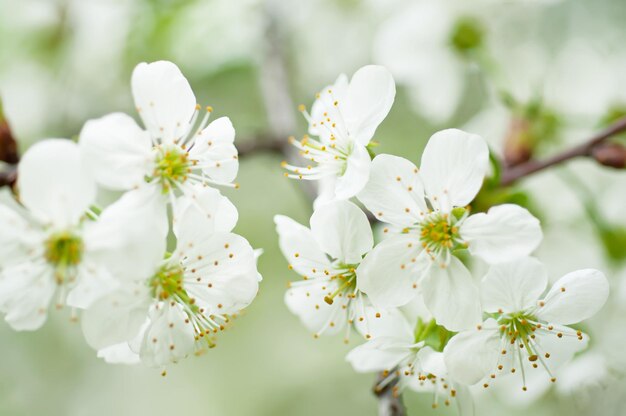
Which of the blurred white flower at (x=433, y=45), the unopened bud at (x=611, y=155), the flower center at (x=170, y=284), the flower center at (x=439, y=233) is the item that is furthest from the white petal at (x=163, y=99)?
the blurred white flower at (x=433, y=45)

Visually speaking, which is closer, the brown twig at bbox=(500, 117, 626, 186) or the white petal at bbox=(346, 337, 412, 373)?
the white petal at bbox=(346, 337, 412, 373)

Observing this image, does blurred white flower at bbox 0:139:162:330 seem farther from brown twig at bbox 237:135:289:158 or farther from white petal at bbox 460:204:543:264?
brown twig at bbox 237:135:289:158

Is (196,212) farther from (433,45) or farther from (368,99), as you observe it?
(433,45)

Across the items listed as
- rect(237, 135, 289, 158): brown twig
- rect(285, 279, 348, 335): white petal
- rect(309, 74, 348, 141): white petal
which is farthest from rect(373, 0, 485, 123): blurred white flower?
rect(285, 279, 348, 335): white petal

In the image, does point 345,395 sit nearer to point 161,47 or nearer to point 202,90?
point 202,90

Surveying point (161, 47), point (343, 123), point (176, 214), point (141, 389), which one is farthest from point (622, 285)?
point (141, 389)

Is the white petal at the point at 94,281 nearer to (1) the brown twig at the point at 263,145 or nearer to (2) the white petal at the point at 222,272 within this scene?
(2) the white petal at the point at 222,272
